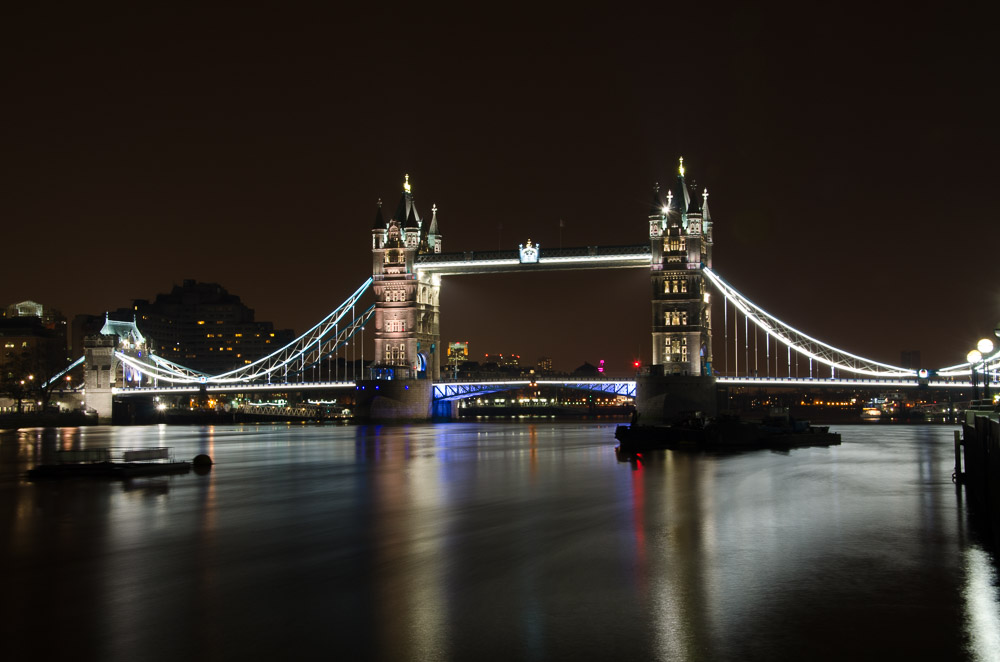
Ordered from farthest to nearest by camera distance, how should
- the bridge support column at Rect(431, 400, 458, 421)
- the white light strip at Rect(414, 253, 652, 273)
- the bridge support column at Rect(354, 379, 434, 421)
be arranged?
1. the bridge support column at Rect(431, 400, 458, 421)
2. the bridge support column at Rect(354, 379, 434, 421)
3. the white light strip at Rect(414, 253, 652, 273)

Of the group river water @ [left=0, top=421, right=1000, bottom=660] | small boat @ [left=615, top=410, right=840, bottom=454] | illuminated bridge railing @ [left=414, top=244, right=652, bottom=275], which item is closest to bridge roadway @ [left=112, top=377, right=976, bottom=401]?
illuminated bridge railing @ [left=414, top=244, right=652, bottom=275]

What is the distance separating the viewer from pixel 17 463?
3962cm

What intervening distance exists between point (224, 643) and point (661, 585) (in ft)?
19.5

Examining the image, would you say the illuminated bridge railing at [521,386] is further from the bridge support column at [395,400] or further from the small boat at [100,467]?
the small boat at [100,467]

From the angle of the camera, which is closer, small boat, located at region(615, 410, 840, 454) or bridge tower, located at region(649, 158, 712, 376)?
small boat, located at region(615, 410, 840, 454)

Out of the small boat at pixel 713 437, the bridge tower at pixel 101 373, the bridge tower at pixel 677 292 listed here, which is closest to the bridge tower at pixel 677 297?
the bridge tower at pixel 677 292

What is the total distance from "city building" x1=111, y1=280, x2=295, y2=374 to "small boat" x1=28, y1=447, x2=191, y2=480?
15134 centimetres

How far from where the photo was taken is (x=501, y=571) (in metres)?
15.0

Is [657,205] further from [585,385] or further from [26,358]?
[26,358]

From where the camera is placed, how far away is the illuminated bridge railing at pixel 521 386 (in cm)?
8600

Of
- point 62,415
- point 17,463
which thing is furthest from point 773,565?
point 62,415

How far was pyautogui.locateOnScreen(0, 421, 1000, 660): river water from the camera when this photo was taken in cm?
1116

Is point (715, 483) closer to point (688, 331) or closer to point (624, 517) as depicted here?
point (624, 517)

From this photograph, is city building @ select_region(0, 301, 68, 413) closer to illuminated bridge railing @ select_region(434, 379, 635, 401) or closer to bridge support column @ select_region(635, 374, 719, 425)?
illuminated bridge railing @ select_region(434, 379, 635, 401)
